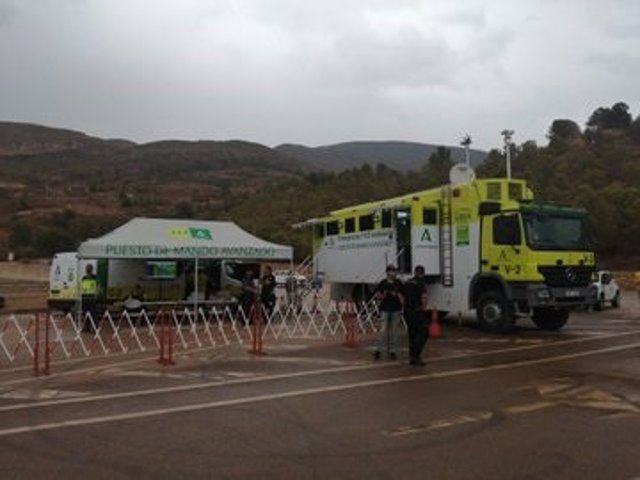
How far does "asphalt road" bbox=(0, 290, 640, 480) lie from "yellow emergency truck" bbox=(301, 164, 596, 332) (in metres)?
3.80

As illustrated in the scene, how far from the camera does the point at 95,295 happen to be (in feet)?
79.1

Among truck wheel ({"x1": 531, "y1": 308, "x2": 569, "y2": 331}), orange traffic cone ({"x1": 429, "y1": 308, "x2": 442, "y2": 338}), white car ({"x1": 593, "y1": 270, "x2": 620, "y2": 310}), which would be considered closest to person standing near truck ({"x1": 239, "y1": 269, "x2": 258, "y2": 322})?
orange traffic cone ({"x1": 429, "y1": 308, "x2": 442, "y2": 338})

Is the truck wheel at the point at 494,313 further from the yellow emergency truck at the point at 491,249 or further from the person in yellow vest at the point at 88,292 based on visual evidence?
the person in yellow vest at the point at 88,292

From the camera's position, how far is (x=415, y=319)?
14773 mm

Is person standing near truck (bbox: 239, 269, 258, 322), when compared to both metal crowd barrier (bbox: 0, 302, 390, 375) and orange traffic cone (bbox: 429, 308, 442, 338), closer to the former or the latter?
metal crowd barrier (bbox: 0, 302, 390, 375)

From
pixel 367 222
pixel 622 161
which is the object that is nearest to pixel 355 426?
pixel 367 222

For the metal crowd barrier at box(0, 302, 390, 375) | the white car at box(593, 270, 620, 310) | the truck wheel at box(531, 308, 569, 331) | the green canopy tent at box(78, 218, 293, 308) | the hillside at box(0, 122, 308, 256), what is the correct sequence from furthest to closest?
the hillside at box(0, 122, 308, 256) → the white car at box(593, 270, 620, 310) → the green canopy tent at box(78, 218, 293, 308) → the truck wheel at box(531, 308, 569, 331) → the metal crowd barrier at box(0, 302, 390, 375)

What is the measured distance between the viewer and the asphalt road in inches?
290

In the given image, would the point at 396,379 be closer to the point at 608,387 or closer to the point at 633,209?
the point at 608,387

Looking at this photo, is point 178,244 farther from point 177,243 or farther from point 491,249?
point 491,249

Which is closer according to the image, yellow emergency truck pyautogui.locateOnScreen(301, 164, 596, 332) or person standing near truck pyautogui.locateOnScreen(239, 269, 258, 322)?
yellow emergency truck pyautogui.locateOnScreen(301, 164, 596, 332)

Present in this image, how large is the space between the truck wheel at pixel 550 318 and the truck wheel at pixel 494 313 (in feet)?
4.78

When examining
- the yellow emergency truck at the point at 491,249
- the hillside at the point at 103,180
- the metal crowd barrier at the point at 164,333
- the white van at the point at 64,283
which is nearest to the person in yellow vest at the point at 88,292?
the metal crowd barrier at the point at 164,333

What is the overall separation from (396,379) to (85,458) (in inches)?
234
